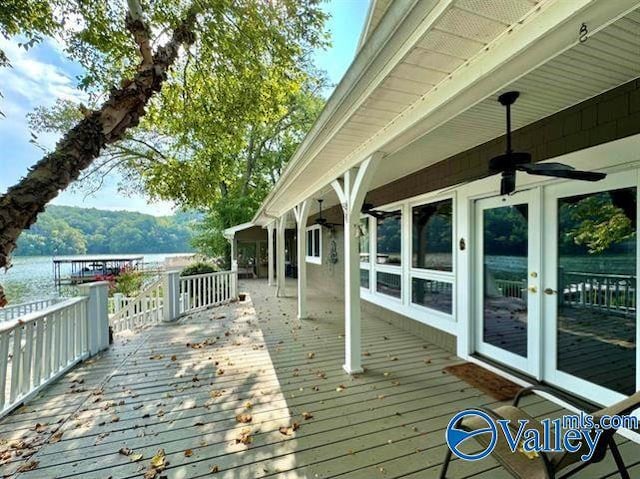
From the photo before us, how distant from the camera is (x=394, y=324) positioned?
216 inches

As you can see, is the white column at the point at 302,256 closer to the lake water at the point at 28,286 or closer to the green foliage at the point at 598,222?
the green foliage at the point at 598,222

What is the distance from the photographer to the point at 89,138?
3.43m

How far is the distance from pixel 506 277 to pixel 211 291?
6474mm

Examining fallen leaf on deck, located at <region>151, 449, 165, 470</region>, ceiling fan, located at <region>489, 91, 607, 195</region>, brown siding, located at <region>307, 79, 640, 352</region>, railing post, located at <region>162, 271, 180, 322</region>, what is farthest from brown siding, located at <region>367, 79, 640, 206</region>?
railing post, located at <region>162, 271, 180, 322</region>

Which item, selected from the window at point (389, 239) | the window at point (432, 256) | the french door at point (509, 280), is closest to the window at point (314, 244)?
the window at point (389, 239)

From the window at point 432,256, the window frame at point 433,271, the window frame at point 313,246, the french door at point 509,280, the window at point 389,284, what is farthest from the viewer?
the window frame at point 313,246

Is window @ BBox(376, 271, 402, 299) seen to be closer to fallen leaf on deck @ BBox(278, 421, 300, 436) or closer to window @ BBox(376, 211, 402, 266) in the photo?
window @ BBox(376, 211, 402, 266)

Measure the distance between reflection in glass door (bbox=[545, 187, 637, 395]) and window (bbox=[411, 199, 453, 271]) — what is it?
1.42 metres

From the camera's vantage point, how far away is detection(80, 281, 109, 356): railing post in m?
4.18

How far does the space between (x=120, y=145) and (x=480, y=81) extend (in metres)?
15.6

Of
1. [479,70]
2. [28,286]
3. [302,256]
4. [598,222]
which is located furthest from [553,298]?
[28,286]

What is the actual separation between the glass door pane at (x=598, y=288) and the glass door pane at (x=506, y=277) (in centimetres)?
36

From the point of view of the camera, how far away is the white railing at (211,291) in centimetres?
701

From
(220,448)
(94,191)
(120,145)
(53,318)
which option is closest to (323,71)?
(120,145)
